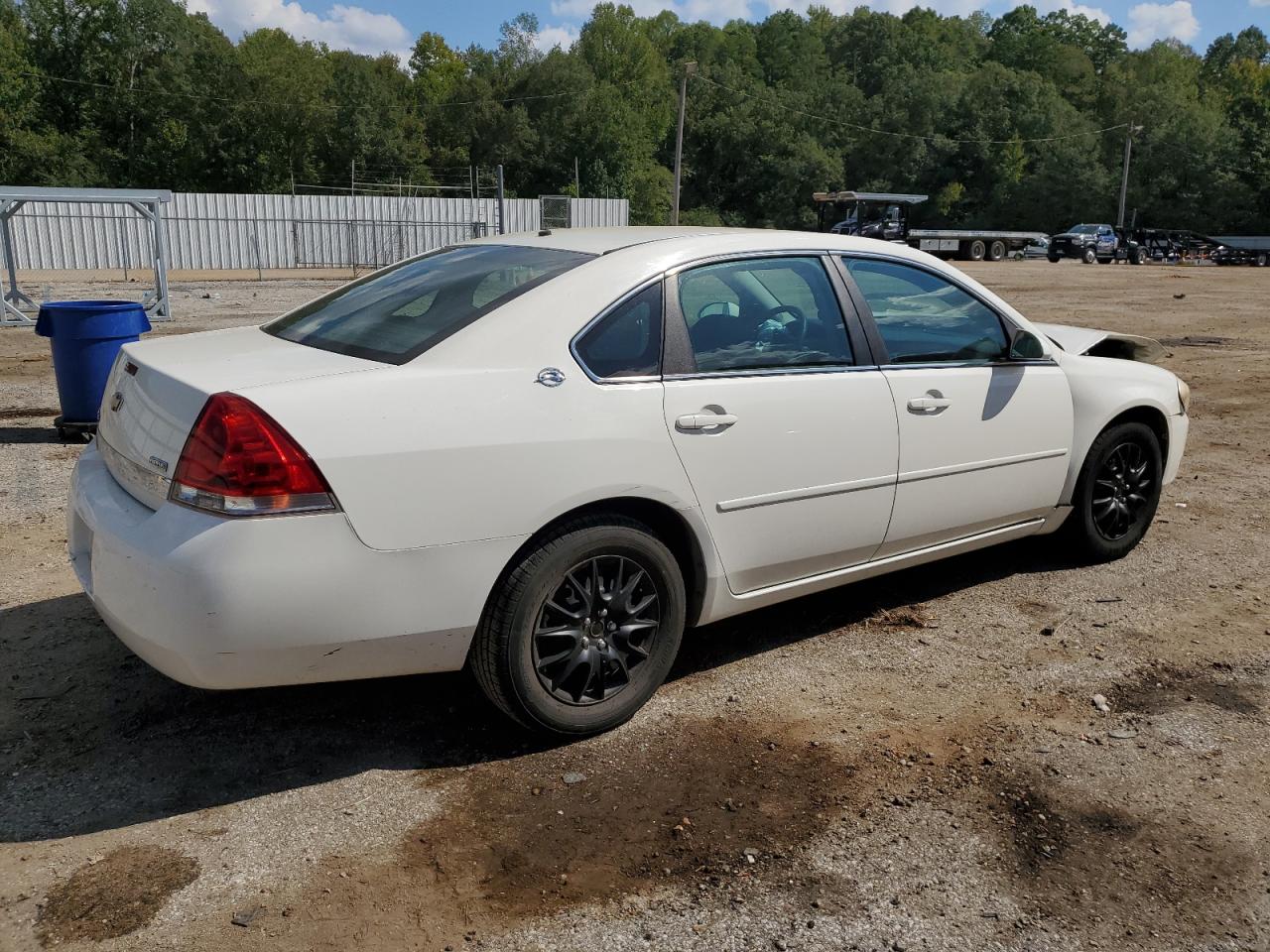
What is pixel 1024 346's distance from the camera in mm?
4707

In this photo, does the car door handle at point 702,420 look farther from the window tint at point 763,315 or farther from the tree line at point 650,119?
the tree line at point 650,119

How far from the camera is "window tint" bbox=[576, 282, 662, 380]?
347 centimetres

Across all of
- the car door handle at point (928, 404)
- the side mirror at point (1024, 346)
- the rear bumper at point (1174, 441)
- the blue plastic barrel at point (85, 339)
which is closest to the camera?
the car door handle at point (928, 404)

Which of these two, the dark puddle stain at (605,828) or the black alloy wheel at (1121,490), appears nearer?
the dark puddle stain at (605,828)

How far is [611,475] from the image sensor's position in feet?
11.0

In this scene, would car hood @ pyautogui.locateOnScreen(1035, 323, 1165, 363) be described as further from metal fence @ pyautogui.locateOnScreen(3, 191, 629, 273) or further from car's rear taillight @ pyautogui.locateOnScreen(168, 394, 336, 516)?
metal fence @ pyautogui.locateOnScreen(3, 191, 629, 273)

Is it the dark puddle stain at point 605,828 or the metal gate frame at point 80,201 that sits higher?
the metal gate frame at point 80,201

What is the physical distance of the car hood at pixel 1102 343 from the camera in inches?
217

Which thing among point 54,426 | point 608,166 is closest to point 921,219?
point 608,166

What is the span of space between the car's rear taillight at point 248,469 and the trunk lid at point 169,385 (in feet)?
0.34

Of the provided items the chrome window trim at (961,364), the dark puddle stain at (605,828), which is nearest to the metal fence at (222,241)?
the chrome window trim at (961,364)

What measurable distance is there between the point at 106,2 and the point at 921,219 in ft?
207

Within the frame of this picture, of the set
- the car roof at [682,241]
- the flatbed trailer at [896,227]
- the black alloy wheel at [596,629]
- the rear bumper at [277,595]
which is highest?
the flatbed trailer at [896,227]

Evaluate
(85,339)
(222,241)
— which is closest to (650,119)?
(222,241)
